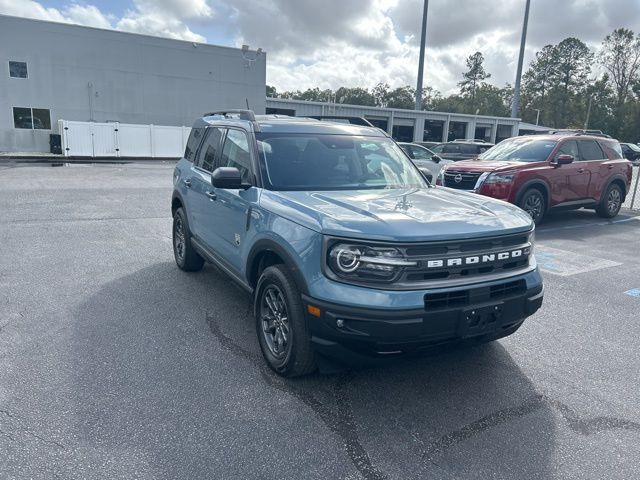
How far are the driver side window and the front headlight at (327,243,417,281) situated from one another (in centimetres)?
828

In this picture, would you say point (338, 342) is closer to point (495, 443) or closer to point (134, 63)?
point (495, 443)

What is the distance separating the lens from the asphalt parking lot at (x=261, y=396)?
2.68 m

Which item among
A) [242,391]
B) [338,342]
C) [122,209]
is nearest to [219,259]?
[242,391]

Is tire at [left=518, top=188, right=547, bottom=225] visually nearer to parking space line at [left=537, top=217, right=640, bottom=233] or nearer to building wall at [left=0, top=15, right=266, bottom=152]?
parking space line at [left=537, top=217, right=640, bottom=233]

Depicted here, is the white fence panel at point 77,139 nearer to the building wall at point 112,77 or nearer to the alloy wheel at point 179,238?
the building wall at point 112,77

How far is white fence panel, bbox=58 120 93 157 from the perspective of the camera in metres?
25.1

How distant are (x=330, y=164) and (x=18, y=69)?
1170 inches

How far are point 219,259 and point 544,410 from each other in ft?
9.98

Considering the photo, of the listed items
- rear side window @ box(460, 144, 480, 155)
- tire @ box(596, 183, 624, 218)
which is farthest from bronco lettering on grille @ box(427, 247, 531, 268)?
rear side window @ box(460, 144, 480, 155)

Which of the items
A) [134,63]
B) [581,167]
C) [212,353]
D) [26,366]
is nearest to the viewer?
[26,366]

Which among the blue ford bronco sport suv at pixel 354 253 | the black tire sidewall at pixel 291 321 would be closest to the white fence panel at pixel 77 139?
the blue ford bronco sport suv at pixel 354 253

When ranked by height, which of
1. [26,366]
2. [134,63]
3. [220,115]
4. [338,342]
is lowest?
[26,366]

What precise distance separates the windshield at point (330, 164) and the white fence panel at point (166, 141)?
995 inches

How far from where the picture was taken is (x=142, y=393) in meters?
3.32
